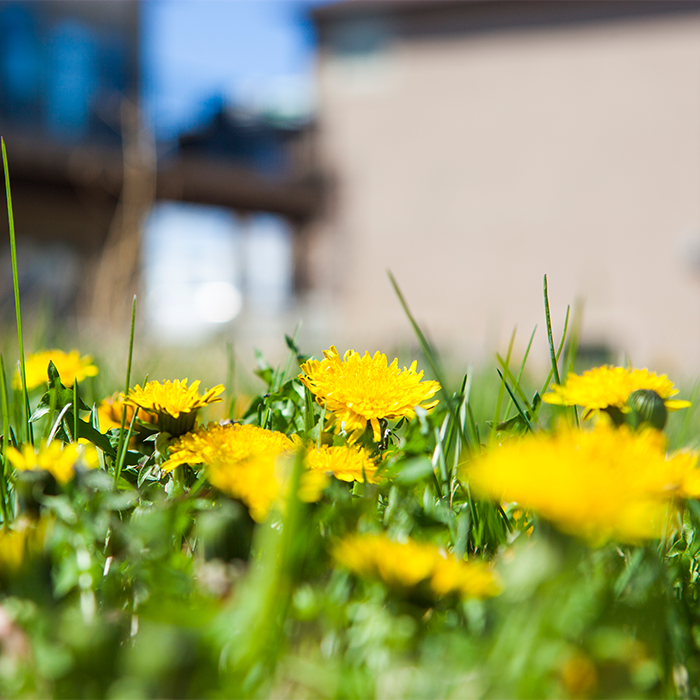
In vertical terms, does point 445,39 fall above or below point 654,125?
above

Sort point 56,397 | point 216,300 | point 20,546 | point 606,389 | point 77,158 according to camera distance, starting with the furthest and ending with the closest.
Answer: point 216,300, point 77,158, point 56,397, point 606,389, point 20,546

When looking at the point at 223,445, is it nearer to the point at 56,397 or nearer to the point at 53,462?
the point at 53,462

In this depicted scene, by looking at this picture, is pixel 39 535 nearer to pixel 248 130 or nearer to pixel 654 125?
pixel 654 125

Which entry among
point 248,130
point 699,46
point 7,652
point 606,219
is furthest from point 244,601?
point 248,130

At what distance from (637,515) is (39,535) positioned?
34 cm

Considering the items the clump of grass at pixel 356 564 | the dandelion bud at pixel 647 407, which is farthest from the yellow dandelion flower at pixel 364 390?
the dandelion bud at pixel 647 407

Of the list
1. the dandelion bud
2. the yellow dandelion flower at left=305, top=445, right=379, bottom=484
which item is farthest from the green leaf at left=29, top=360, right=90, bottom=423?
the dandelion bud

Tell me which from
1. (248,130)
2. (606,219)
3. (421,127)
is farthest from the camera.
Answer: (248,130)

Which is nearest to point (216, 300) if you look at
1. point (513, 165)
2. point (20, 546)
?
point (513, 165)

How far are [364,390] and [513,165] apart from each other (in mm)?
11312

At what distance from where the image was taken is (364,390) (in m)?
0.55

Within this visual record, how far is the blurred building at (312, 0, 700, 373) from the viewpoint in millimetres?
10445

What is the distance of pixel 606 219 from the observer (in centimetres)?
1072

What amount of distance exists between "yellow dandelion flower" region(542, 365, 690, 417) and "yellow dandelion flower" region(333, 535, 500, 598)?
209 millimetres
